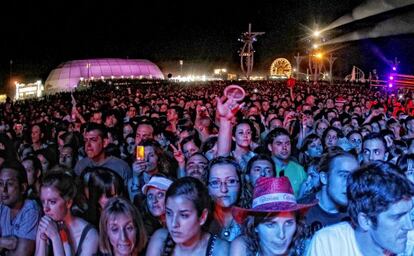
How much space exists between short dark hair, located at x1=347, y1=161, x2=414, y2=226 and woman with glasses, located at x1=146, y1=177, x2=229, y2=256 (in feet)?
3.18

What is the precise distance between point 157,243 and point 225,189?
926 mm

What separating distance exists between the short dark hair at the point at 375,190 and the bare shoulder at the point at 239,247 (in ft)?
2.47

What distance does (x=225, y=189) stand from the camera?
4262mm

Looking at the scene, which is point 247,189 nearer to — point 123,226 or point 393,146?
point 123,226

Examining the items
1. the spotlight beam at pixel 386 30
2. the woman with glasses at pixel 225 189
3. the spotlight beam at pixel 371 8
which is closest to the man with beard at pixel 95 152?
the woman with glasses at pixel 225 189

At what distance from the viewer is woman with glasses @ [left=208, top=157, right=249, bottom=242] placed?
13.8ft

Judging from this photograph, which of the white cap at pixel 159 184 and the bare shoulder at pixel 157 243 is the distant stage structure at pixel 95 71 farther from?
the bare shoulder at pixel 157 243

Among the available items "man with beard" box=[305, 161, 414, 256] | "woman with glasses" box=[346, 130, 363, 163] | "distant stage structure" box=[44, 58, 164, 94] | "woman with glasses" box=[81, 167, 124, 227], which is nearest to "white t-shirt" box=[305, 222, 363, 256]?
"man with beard" box=[305, 161, 414, 256]

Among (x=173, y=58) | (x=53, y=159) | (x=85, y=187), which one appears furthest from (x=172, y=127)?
(x=173, y=58)

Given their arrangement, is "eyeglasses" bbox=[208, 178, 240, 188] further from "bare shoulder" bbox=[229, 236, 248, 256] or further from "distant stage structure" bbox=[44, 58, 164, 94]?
"distant stage structure" bbox=[44, 58, 164, 94]

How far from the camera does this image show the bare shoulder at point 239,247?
10.5 feet

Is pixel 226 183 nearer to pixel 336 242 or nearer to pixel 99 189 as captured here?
pixel 99 189

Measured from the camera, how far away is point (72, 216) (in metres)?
3.97

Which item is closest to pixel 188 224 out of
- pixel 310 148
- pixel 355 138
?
pixel 310 148
